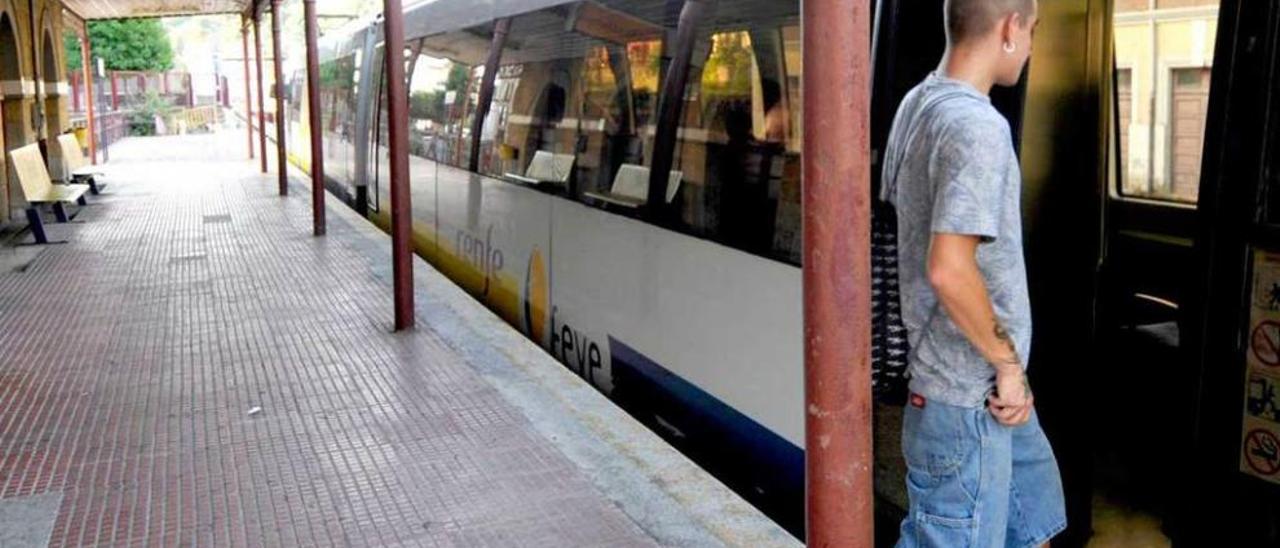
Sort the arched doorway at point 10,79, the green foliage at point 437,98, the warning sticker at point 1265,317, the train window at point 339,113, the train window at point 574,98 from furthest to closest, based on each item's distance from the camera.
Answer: the train window at point 339,113 < the arched doorway at point 10,79 < the green foliage at point 437,98 < the train window at point 574,98 < the warning sticker at point 1265,317

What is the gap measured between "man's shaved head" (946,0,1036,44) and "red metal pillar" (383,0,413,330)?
510cm

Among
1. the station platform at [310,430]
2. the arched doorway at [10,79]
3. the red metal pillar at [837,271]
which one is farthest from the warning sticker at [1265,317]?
the arched doorway at [10,79]

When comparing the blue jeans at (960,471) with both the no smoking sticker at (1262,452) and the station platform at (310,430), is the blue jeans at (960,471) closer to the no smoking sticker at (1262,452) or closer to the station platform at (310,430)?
the no smoking sticker at (1262,452)

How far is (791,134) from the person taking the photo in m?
4.84

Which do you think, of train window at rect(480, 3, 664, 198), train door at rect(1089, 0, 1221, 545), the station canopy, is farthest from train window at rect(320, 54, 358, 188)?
train door at rect(1089, 0, 1221, 545)

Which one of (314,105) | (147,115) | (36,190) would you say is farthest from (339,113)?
(147,115)

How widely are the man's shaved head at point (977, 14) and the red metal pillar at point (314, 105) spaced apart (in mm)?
9560

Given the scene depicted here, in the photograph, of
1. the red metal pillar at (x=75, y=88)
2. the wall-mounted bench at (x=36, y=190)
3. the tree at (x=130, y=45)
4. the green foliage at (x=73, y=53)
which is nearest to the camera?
the wall-mounted bench at (x=36, y=190)

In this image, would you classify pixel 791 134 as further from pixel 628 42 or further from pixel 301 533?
pixel 301 533

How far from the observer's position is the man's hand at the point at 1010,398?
2756 mm

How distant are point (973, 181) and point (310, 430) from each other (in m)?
3.67

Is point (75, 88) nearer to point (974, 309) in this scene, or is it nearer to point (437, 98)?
point (437, 98)

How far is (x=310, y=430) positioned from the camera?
216 inches

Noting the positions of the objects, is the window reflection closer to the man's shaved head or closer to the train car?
the train car
